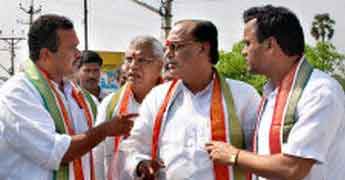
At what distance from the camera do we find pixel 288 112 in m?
3.32

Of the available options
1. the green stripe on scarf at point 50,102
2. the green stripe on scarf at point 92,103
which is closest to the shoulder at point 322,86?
the green stripe on scarf at point 50,102

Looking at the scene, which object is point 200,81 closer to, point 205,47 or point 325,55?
point 205,47

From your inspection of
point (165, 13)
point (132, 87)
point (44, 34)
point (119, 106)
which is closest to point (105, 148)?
point (119, 106)

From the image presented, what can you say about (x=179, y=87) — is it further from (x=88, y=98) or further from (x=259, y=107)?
(x=88, y=98)

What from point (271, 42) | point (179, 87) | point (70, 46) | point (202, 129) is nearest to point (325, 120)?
point (271, 42)

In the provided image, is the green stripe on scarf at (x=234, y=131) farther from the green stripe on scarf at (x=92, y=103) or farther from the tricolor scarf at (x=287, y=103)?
the green stripe on scarf at (x=92, y=103)

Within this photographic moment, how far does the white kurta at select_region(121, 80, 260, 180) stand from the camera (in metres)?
3.88

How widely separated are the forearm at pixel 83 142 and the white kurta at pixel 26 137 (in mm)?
40

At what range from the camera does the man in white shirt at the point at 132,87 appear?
15.6 ft

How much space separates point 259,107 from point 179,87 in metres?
0.55

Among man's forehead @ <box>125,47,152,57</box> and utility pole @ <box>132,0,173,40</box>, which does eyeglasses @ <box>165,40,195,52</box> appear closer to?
man's forehead @ <box>125,47,152,57</box>

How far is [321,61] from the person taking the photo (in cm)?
4797

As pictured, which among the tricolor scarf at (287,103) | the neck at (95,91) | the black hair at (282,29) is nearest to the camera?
the tricolor scarf at (287,103)

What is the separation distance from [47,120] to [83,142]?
25cm
